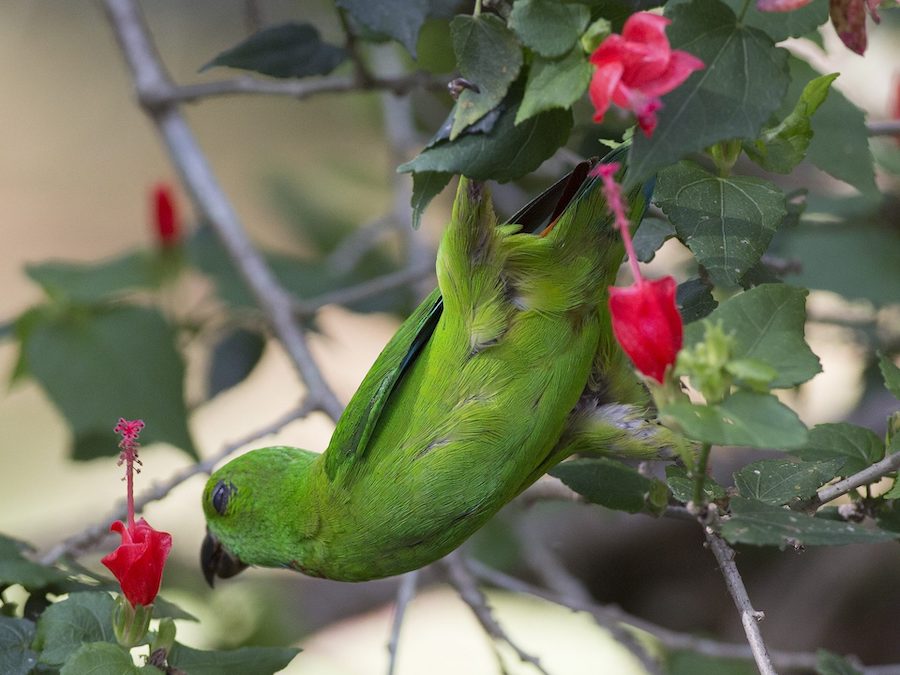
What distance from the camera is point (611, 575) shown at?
3936 mm

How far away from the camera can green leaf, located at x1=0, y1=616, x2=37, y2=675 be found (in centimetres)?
148

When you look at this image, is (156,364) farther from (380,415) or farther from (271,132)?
(271,132)

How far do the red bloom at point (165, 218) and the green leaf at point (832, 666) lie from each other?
2.18 metres

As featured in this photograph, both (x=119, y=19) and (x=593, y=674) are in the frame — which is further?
(x=593, y=674)

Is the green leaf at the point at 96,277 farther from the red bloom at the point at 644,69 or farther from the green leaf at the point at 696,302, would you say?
the red bloom at the point at 644,69

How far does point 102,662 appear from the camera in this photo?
1.35 m

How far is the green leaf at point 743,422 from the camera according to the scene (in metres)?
1.00

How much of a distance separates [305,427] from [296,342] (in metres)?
3.58

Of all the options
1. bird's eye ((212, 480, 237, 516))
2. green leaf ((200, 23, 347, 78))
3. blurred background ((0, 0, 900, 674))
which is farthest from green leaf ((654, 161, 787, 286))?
bird's eye ((212, 480, 237, 516))

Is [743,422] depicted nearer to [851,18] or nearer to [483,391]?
[851,18]

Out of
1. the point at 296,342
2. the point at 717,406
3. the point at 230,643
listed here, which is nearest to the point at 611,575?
the point at 230,643

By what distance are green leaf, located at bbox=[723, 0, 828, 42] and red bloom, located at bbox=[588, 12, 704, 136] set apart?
24cm

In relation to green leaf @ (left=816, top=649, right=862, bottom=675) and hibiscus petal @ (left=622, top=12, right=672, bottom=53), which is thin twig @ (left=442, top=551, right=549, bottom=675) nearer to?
green leaf @ (left=816, top=649, right=862, bottom=675)

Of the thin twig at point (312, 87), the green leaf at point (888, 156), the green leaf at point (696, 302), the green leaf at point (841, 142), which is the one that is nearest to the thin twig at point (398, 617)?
the green leaf at point (696, 302)
